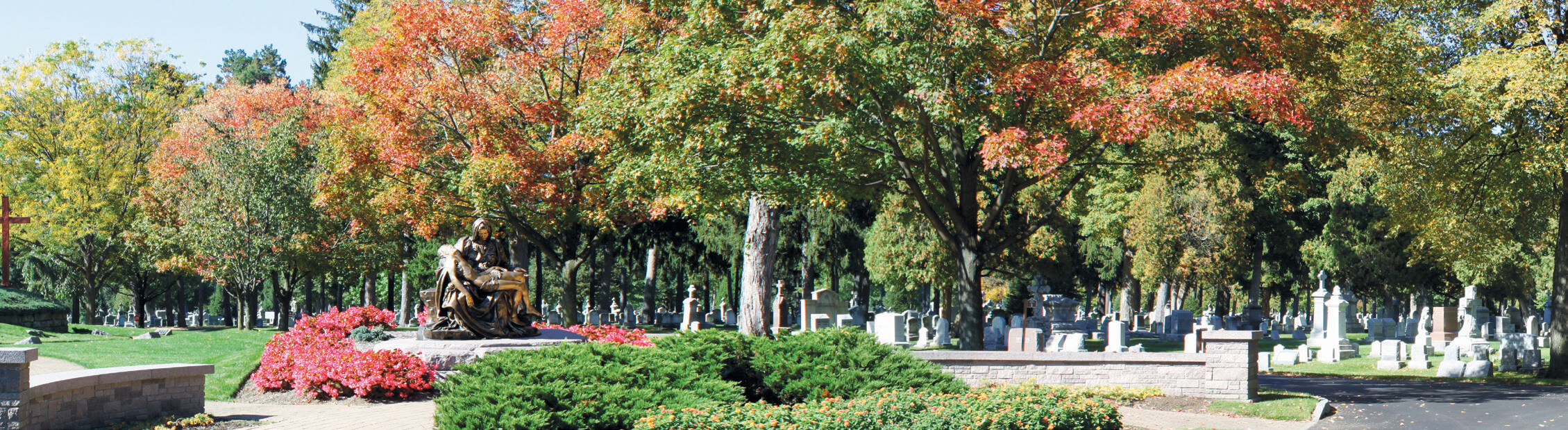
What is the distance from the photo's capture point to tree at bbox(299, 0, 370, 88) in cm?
4631

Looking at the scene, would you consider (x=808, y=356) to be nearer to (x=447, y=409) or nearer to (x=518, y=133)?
(x=447, y=409)

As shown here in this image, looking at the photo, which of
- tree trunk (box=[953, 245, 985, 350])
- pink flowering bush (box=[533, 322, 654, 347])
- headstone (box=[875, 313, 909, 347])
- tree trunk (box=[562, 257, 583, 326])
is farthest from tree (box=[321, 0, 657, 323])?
headstone (box=[875, 313, 909, 347])

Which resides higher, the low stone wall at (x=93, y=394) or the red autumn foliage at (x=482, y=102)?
the red autumn foliage at (x=482, y=102)

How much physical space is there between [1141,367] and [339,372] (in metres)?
10.1

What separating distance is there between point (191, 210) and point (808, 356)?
24049mm

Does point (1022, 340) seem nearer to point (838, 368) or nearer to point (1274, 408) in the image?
point (1274, 408)

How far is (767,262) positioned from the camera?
20219 millimetres

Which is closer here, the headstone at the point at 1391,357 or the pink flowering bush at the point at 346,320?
the pink flowering bush at the point at 346,320

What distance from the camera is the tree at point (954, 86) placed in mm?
14547

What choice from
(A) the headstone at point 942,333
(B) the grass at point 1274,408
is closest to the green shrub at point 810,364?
(B) the grass at point 1274,408

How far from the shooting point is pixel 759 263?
20.2 metres

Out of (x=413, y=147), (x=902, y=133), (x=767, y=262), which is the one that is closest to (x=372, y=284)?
(x=413, y=147)

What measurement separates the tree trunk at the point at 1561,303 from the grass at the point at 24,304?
3404 cm

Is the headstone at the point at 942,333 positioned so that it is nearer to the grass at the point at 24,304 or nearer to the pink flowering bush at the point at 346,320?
the pink flowering bush at the point at 346,320
